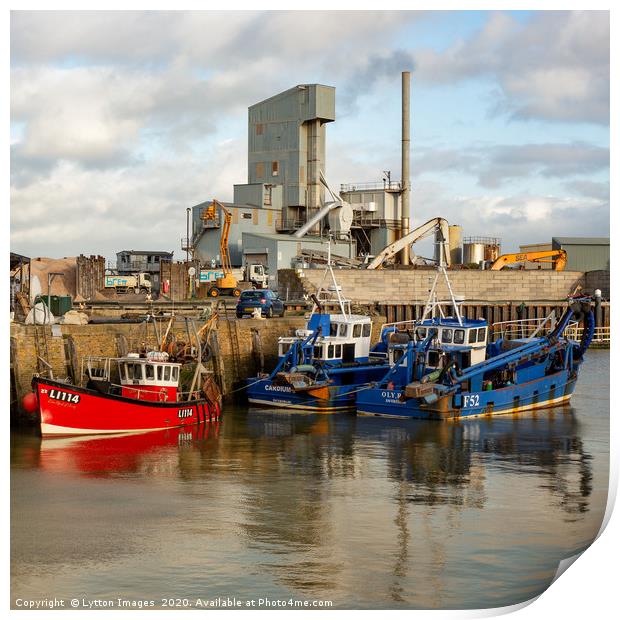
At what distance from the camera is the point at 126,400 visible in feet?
93.9

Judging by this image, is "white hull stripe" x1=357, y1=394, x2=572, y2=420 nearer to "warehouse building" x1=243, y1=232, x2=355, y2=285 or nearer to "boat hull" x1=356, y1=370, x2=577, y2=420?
"boat hull" x1=356, y1=370, x2=577, y2=420

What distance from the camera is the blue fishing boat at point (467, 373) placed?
3256cm

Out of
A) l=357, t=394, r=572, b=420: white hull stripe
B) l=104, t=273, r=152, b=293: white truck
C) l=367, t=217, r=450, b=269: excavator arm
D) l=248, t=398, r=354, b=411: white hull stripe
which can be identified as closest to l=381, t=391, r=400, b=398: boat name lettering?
l=357, t=394, r=572, b=420: white hull stripe

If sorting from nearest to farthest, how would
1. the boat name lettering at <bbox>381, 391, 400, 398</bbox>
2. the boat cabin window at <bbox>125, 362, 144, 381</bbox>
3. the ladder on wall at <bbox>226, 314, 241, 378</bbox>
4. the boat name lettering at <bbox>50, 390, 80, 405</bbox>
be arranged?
1. the boat name lettering at <bbox>50, 390, 80, 405</bbox>
2. the boat cabin window at <bbox>125, 362, 144, 381</bbox>
3. the boat name lettering at <bbox>381, 391, 400, 398</bbox>
4. the ladder on wall at <bbox>226, 314, 241, 378</bbox>

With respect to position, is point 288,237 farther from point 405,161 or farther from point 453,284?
point 405,161

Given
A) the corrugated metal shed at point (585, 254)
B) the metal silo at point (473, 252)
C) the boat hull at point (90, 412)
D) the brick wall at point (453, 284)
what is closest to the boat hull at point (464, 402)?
the boat hull at point (90, 412)

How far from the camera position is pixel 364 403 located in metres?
33.6

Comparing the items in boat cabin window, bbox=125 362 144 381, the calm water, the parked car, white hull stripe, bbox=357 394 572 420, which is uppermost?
the parked car

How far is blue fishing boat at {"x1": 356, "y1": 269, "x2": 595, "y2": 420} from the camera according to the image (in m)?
32.6

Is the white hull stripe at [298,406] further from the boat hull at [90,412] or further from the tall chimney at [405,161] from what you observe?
the tall chimney at [405,161]

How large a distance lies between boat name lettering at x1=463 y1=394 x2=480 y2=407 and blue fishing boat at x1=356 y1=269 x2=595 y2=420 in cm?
3

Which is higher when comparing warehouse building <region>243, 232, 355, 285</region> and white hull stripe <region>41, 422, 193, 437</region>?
warehouse building <region>243, 232, 355, 285</region>
